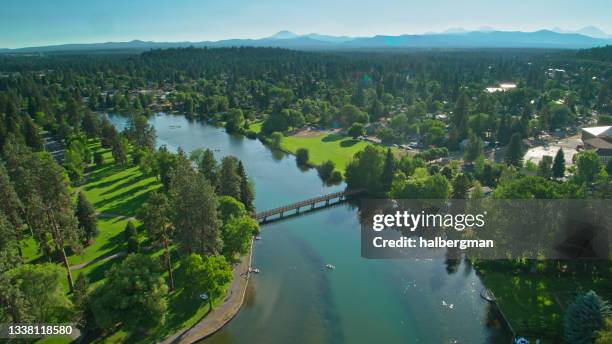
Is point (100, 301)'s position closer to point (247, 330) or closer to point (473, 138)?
point (247, 330)

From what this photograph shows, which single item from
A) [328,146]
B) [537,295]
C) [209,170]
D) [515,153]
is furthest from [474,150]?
[209,170]

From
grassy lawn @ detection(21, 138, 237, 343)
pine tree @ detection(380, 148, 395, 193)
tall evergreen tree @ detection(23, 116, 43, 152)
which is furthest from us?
tall evergreen tree @ detection(23, 116, 43, 152)

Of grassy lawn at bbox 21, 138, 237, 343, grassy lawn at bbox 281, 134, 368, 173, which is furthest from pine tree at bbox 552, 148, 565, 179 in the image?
grassy lawn at bbox 21, 138, 237, 343

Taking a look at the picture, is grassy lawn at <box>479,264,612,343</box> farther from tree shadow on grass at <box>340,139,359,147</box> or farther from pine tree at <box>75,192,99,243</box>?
tree shadow on grass at <box>340,139,359,147</box>

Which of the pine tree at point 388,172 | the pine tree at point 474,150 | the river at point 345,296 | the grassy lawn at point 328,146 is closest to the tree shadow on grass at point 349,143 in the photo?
the grassy lawn at point 328,146

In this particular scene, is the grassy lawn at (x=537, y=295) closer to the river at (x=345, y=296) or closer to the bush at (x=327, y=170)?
the river at (x=345, y=296)

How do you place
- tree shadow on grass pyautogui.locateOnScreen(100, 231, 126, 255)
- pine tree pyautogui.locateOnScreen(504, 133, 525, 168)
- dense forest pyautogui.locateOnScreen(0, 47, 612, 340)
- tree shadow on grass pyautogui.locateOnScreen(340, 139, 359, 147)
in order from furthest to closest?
tree shadow on grass pyautogui.locateOnScreen(340, 139, 359, 147)
pine tree pyautogui.locateOnScreen(504, 133, 525, 168)
tree shadow on grass pyautogui.locateOnScreen(100, 231, 126, 255)
dense forest pyautogui.locateOnScreen(0, 47, 612, 340)

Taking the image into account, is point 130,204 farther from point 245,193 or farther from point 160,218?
point 160,218
